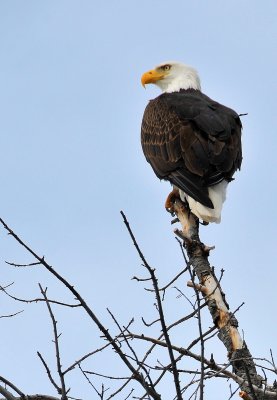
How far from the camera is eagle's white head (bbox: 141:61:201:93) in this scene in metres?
9.23

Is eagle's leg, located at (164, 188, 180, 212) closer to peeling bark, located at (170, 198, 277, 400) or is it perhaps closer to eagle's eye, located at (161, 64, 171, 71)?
peeling bark, located at (170, 198, 277, 400)

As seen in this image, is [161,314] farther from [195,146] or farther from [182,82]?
[182,82]

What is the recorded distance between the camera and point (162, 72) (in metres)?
9.30

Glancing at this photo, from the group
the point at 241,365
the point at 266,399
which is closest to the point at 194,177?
the point at 241,365

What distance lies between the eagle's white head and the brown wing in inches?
33.7

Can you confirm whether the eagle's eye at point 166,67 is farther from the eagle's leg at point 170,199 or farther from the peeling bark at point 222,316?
the peeling bark at point 222,316

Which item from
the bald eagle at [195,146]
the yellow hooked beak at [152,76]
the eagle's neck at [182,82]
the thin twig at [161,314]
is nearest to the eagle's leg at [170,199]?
the bald eagle at [195,146]

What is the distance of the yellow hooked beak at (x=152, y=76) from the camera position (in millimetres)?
9242

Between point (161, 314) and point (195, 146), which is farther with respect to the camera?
point (195, 146)

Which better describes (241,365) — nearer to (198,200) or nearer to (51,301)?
(51,301)

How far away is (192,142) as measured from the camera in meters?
7.18

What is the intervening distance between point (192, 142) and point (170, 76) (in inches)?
91.1

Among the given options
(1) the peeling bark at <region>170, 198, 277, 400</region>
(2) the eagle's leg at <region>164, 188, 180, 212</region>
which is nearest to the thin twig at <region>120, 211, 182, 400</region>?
(1) the peeling bark at <region>170, 198, 277, 400</region>

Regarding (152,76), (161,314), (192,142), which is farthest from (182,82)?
(161,314)
